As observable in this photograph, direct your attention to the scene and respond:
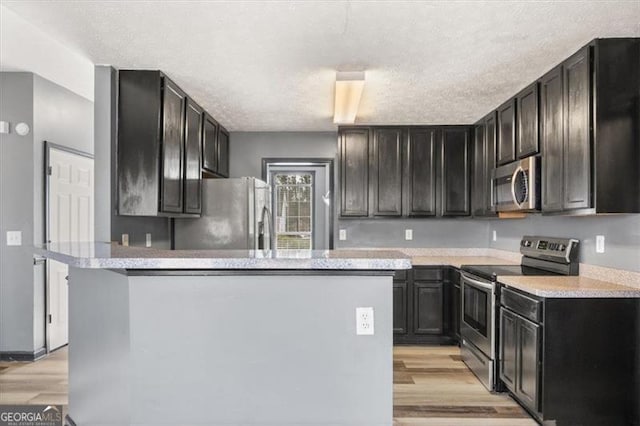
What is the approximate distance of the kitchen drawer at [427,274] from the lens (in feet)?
14.5

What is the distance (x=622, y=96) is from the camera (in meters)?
2.47

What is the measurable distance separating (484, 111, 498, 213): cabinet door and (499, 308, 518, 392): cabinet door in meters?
1.38

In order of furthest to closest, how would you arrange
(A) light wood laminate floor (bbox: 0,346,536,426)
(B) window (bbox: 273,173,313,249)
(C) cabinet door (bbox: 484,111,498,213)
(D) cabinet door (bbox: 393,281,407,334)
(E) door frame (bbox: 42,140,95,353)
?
1. (B) window (bbox: 273,173,313,249)
2. (D) cabinet door (bbox: 393,281,407,334)
3. (C) cabinet door (bbox: 484,111,498,213)
4. (E) door frame (bbox: 42,140,95,353)
5. (A) light wood laminate floor (bbox: 0,346,536,426)

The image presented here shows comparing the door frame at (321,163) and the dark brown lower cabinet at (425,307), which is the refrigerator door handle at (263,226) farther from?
the dark brown lower cabinet at (425,307)

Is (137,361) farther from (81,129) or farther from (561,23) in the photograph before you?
(81,129)

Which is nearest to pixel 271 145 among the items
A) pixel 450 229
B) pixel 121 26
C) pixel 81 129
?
pixel 81 129

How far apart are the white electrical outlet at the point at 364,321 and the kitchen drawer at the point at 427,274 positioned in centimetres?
269

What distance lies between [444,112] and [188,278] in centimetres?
324

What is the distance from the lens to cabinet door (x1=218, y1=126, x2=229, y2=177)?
4.75 meters

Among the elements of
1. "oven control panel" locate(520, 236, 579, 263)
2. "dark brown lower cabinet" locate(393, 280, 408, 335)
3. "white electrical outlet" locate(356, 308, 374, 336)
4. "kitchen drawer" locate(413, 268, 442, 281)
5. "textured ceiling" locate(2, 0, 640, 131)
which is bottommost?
"dark brown lower cabinet" locate(393, 280, 408, 335)

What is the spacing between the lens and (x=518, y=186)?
336 cm

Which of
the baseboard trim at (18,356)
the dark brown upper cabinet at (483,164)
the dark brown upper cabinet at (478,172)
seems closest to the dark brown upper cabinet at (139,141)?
the baseboard trim at (18,356)

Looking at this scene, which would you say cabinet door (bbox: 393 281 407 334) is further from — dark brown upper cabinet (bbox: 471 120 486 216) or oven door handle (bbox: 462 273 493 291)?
dark brown upper cabinet (bbox: 471 120 486 216)

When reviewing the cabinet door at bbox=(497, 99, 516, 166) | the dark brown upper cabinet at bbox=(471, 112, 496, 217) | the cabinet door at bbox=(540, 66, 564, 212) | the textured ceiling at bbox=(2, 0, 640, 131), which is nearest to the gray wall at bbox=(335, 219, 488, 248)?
the dark brown upper cabinet at bbox=(471, 112, 496, 217)
